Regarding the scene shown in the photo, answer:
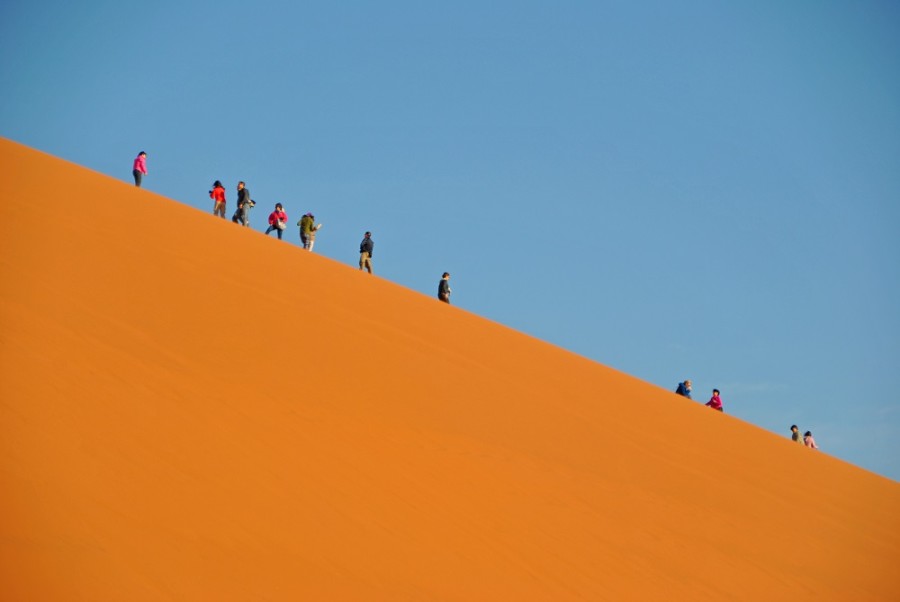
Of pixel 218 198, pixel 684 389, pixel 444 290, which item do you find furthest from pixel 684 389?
pixel 218 198

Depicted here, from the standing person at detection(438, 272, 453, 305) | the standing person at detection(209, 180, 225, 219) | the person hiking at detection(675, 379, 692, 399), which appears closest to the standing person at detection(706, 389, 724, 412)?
the person hiking at detection(675, 379, 692, 399)

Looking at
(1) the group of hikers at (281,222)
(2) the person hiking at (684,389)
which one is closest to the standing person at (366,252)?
(1) the group of hikers at (281,222)

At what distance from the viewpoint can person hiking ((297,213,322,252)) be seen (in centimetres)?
1748

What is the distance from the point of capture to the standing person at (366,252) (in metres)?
17.4

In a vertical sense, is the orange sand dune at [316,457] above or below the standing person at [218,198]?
below

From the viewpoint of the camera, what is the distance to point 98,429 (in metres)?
6.66

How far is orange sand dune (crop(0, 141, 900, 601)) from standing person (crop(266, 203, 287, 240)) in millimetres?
2845

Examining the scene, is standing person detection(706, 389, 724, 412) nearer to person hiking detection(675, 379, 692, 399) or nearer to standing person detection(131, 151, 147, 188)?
person hiking detection(675, 379, 692, 399)

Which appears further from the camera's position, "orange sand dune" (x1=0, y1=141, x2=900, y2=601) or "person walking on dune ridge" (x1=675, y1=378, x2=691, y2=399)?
"person walking on dune ridge" (x1=675, y1=378, x2=691, y2=399)

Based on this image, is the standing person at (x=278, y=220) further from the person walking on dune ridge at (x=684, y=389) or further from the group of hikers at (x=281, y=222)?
the person walking on dune ridge at (x=684, y=389)

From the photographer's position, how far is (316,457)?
7.64 metres

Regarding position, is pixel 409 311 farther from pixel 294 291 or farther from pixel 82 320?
pixel 82 320

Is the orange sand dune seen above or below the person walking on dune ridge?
below

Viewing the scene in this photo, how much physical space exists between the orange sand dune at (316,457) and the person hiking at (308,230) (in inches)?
118
